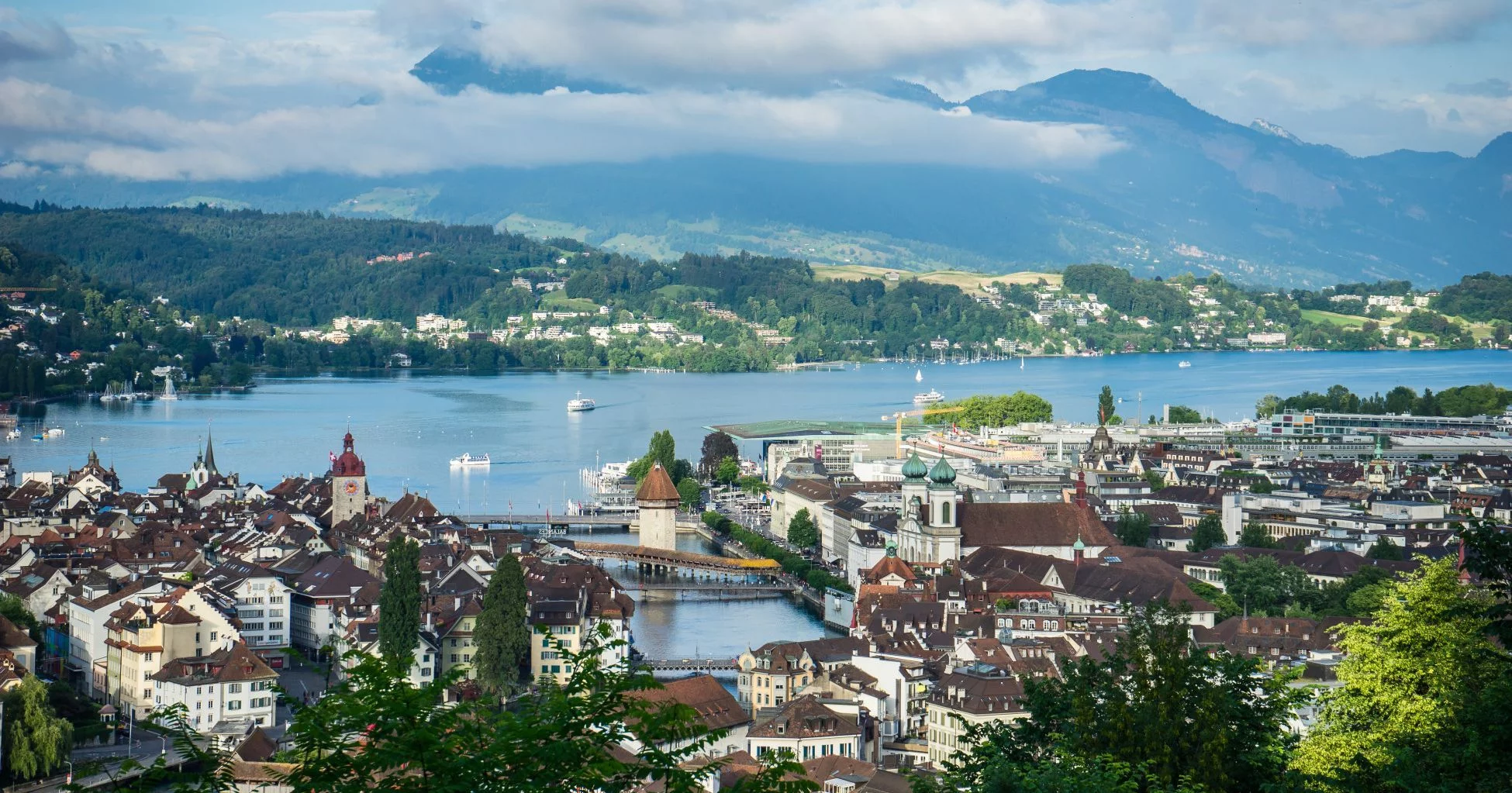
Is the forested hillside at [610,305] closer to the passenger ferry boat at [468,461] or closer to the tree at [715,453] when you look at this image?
the passenger ferry boat at [468,461]

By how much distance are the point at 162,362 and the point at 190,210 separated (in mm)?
77535

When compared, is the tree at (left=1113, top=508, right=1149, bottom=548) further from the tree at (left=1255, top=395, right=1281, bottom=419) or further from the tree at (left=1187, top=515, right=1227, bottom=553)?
the tree at (left=1255, top=395, right=1281, bottom=419)

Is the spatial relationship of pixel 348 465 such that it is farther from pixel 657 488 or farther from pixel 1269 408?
pixel 1269 408

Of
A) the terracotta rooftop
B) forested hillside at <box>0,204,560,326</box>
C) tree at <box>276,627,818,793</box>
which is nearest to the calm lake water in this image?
the terracotta rooftop

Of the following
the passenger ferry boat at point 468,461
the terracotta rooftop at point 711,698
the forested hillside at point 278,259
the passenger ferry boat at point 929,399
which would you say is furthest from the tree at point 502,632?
the forested hillside at point 278,259

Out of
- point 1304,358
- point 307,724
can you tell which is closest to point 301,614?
point 307,724

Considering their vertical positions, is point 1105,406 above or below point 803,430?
above

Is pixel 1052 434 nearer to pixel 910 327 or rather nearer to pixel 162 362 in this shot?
pixel 162 362

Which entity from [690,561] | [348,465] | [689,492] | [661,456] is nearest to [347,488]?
[348,465]

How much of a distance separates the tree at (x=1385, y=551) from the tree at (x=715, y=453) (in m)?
20.2

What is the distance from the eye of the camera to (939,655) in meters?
22.0

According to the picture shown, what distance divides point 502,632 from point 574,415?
47.5 metres

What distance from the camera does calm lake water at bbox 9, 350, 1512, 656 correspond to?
144 ft

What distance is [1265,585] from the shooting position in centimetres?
2631
